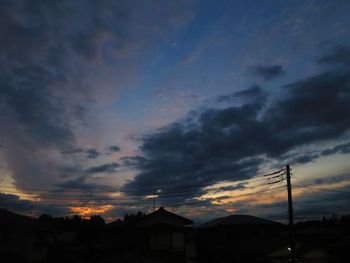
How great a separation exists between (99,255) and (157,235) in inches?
652

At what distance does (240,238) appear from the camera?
52.5 meters

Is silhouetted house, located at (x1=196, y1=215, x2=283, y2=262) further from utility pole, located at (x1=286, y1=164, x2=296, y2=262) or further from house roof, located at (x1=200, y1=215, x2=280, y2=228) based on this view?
utility pole, located at (x1=286, y1=164, x2=296, y2=262)

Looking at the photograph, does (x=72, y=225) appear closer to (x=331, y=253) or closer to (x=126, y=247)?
(x=126, y=247)

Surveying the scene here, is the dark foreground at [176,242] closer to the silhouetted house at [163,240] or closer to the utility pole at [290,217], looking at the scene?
the silhouetted house at [163,240]

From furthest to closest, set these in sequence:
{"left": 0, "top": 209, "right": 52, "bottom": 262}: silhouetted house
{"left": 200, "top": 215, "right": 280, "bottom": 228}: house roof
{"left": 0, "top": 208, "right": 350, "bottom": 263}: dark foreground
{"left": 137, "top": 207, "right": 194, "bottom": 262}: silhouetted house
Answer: {"left": 200, "top": 215, "right": 280, "bottom": 228}: house roof
{"left": 137, "top": 207, "right": 194, "bottom": 262}: silhouetted house
{"left": 0, "top": 209, "right": 52, "bottom": 262}: silhouetted house
{"left": 0, "top": 208, "right": 350, "bottom": 263}: dark foreground

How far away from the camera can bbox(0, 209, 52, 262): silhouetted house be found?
39.8 m

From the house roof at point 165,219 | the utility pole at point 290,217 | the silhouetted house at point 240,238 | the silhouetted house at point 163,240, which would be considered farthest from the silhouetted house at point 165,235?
the utility pole at point 290,217

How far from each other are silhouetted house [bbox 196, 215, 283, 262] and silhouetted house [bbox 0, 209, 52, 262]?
954 inches

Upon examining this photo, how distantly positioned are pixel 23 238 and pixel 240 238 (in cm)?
2996

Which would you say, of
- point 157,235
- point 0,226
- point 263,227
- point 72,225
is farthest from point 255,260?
point 72,225

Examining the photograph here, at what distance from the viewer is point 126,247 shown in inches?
1768

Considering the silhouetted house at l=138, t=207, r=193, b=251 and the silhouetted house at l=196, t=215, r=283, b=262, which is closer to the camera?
the silhouetted house at l=138, t=207, r=193, b=251

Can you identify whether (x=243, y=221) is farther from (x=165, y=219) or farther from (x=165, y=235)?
(x=165, y=235)

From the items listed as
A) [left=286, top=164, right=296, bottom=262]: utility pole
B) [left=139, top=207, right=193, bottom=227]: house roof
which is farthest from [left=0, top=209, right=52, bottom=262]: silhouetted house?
[left=286, top=164, right=296, bottom=262]: utility pole
